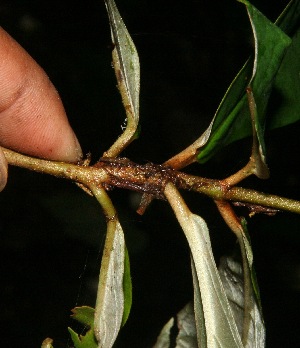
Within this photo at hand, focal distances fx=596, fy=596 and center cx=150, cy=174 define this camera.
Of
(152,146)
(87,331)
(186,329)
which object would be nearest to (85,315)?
(87,331)

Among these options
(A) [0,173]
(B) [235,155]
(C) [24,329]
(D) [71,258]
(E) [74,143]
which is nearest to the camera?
(A) [0,173]

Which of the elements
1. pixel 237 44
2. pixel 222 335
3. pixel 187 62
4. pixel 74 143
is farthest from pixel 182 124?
pixel 222 335

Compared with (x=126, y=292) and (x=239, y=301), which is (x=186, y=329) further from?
(x=126, y=292)

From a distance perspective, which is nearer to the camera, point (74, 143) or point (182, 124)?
point (74, 143)

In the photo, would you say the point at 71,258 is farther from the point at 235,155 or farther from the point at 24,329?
the point at 235,155

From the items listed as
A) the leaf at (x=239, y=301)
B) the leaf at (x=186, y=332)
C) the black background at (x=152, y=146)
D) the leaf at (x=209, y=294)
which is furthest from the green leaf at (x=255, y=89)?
the black background at (x=152, y=146)

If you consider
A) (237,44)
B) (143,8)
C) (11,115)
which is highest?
(143,8)
